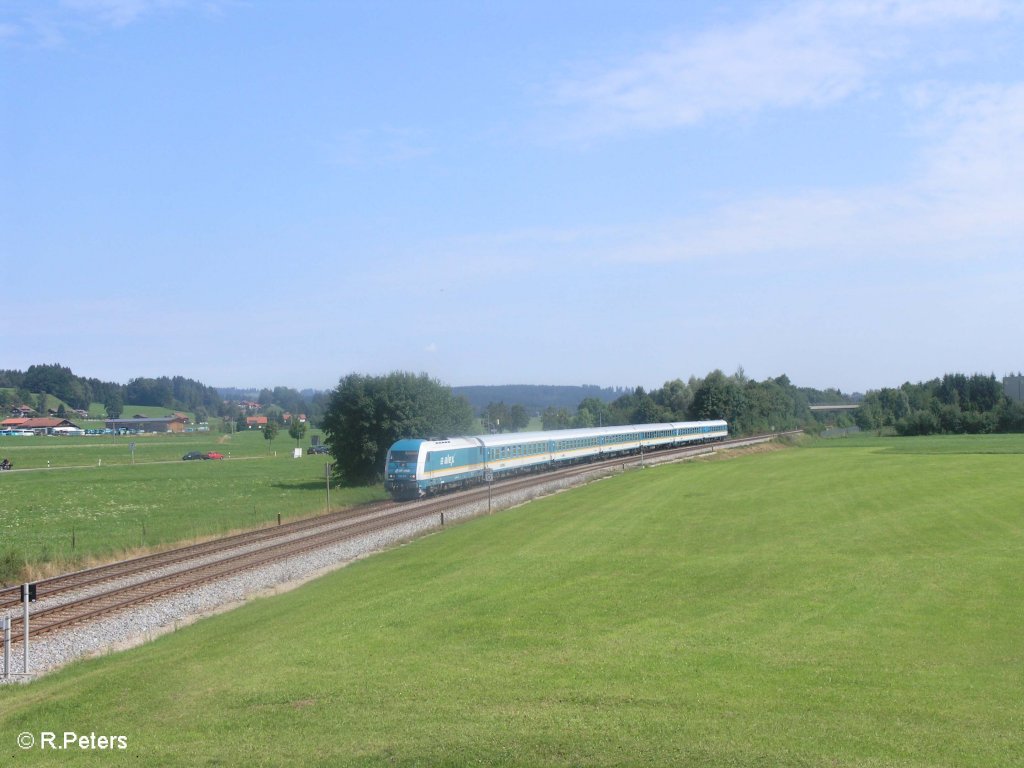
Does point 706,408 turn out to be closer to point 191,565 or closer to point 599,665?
point 191,565

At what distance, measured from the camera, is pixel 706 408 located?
123 meters

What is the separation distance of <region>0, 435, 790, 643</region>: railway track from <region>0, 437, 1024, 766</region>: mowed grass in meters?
3.92

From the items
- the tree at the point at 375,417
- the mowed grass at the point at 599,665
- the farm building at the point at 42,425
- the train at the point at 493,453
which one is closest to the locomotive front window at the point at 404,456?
the train at the point at 493,453

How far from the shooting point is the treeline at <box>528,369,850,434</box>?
405ft

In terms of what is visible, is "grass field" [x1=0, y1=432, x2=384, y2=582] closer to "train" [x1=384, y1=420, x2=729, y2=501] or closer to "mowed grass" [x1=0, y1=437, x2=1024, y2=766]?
"train" [x1=384, y1=420, x2=729, y2=501]

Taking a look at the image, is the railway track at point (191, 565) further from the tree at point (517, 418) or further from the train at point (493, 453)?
the tree at point (517, 418)

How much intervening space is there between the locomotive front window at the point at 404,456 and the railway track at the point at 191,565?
2.32 m

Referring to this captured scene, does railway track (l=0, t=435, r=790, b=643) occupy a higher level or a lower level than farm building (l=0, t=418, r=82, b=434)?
lower

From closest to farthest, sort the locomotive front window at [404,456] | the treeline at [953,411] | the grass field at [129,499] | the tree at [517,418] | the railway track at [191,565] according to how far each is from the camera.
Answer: the railway track at [191,565]
the grass field at [129,499]
the locomotive front window at [404,456]
the treeline at [953,411]
the tree at [517,418]

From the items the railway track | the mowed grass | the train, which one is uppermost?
the train

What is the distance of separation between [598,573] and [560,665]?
8660 millimetres

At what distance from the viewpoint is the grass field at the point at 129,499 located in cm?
3559

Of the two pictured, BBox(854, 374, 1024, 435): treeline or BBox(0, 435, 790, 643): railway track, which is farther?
BBox(854, 374, 1024, 435): treeline

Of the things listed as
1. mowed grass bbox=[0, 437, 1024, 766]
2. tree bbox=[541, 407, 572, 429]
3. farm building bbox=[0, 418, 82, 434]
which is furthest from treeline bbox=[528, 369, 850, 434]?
farm building bbox=[0, 418, 82, 434]
